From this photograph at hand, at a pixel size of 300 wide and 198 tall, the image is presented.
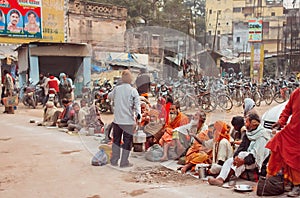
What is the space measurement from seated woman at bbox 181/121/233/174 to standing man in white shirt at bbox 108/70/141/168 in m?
0.79

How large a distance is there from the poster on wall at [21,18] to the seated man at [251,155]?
41.7ft

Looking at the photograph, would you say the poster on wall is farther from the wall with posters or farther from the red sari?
the red sari

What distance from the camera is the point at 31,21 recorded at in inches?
→ 594

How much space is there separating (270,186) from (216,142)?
0.93 m

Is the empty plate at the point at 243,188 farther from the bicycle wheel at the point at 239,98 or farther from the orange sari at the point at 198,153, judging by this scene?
the bicycle wheel at the point at 239,98

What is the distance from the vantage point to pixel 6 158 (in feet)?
17.1

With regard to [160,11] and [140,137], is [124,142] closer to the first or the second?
[140,137]

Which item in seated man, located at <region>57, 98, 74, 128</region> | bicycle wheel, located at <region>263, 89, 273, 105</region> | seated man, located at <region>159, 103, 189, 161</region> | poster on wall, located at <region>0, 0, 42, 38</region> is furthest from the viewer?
poster on wall, located at <region>0, 0, 42, 38</region>

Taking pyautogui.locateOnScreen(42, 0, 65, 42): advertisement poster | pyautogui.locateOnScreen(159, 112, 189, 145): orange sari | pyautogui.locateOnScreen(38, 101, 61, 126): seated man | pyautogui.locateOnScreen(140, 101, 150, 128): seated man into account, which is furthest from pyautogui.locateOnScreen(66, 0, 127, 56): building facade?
pyautogui.locateOnScreen(159, 112, 189, 145): orange sari

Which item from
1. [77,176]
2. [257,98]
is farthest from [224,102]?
[77,176]

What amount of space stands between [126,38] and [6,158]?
3.31m

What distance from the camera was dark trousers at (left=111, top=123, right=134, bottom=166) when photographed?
4695mm

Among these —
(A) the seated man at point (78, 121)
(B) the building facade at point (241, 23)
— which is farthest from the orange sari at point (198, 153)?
(B) the building facade at point (241, 23)

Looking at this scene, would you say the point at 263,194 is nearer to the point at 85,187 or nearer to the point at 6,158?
the point at 85,187
